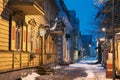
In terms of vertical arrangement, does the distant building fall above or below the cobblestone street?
above

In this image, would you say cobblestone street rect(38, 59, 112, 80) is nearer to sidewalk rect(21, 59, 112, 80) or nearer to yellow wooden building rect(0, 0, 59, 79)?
sidewalk rect(21, 59, 112, 80)

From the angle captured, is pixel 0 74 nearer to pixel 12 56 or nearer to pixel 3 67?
pixel 3 67

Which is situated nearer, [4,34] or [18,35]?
[4,34]

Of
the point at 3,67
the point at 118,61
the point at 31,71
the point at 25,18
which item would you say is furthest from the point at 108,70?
the point at 3,67

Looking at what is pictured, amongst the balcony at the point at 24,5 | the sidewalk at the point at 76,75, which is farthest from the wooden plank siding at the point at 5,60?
the sidewalk at the point at 76,75

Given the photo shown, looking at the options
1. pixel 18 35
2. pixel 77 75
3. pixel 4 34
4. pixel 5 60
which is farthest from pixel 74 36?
pixel 4 34

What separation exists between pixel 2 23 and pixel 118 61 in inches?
377

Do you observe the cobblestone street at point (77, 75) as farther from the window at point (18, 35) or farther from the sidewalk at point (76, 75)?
the window at point (18, 35)

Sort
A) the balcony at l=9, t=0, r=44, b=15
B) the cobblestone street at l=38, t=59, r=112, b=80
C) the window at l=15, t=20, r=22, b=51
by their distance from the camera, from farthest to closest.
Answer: the cobblestone street at l=38, t=59, r=112, b=80
the window at l=15, t=20, r=22, b=51
the balcony at l=9, t=0, r=44, b=15

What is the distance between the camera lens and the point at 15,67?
18.6m

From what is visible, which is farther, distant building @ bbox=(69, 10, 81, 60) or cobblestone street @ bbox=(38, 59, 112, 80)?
distant building @ bbox=(69, 10, 81, 60)

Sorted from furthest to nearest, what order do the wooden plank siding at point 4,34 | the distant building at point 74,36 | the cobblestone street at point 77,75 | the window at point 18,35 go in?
the distant building at point 74,36
the cobblestone street at point 77,75
the window at point 18,35
the wooden plank siding at point 4,34

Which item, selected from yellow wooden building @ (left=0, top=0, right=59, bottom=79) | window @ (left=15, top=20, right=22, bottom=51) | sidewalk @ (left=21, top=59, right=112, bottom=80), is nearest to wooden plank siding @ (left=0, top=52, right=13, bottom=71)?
yellow wooden building @ (left=0, top=0, right=59, bottom=79)

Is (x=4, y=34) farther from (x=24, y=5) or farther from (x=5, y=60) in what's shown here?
(x=24, y=5)
